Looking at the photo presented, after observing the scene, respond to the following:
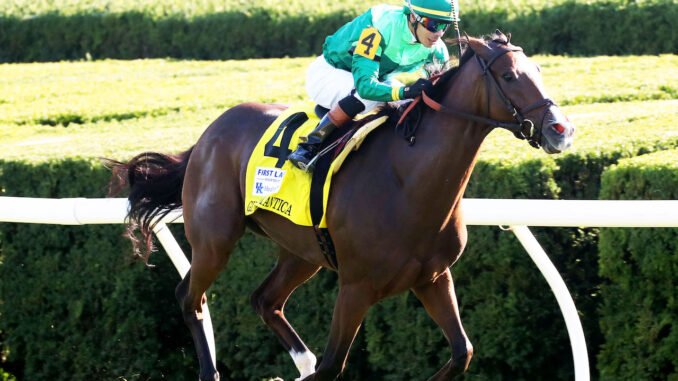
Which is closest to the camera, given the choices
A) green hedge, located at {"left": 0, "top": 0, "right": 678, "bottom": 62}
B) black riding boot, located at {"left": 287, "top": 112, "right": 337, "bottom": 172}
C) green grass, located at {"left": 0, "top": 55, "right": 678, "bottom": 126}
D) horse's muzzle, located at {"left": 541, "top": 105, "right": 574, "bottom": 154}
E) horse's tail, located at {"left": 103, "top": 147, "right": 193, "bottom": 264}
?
horse's muzzle, located at {"left": 541, "top": 105, "right": 574, "bottom": 154}

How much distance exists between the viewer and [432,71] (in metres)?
3.90

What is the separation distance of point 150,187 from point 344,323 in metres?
1.49

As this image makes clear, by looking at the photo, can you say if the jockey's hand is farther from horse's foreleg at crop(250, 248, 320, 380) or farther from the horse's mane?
horse's foreleg at crop(250, 248, 320, 380)

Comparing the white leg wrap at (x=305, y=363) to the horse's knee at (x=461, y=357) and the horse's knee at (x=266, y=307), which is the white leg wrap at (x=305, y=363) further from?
the horse's knee at (x=461, y=357)

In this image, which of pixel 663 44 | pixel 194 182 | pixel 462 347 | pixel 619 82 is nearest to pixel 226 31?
pixel 663 44

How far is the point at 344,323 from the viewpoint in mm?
3777

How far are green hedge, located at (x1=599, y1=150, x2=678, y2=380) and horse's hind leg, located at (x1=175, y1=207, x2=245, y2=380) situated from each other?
169 cm

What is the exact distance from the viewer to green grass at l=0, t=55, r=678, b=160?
19.9 ft

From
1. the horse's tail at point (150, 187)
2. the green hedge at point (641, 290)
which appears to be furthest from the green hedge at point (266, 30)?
the horse's tail at point (150, 187)

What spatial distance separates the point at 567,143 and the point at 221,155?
180 centimetres

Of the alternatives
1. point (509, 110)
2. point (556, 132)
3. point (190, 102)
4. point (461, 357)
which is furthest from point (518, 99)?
point (190, 102)

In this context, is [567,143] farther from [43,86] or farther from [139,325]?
[43,86]

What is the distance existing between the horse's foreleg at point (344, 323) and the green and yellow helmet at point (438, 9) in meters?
Answer: 1.06

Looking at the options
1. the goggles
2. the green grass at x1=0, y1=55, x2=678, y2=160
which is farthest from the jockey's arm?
the green grass at x1=0, y1=55, x2=678, y2=160
